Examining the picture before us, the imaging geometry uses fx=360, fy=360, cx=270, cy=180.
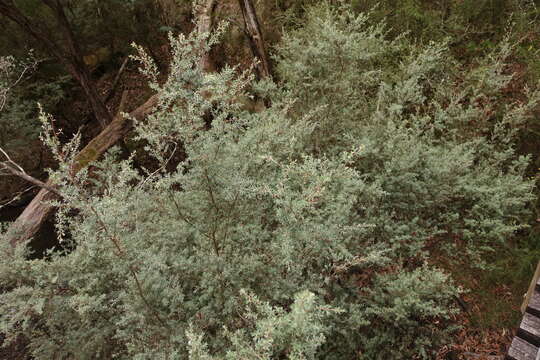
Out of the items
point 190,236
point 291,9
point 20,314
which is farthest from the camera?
point 291,9

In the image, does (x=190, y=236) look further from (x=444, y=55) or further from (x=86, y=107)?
(x=86, y=107)

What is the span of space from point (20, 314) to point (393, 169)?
3.18m

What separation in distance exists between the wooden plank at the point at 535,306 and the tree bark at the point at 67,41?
5752 millimetres

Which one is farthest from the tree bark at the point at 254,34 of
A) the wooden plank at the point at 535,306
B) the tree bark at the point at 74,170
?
the wooden plank at the point at 535,306

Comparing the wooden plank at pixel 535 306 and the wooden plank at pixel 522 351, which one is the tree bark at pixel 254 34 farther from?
the wooden plank at pixel 522 351

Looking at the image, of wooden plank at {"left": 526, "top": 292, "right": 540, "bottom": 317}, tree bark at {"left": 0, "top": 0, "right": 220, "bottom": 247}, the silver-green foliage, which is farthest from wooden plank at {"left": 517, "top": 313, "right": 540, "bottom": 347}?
tree bark at {"left": 0, "top": 0, "right": 220, "bottom": 247}

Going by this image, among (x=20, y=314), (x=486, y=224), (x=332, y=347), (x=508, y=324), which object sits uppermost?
(x=20, y=314)

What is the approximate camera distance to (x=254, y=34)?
17.3 ft

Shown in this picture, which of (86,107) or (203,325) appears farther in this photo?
(86,107)

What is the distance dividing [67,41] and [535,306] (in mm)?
6240

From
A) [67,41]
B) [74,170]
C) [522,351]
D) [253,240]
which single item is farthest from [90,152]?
[522,351]

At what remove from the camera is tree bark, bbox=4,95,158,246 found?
383 cm

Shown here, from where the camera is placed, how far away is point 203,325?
8.41ft

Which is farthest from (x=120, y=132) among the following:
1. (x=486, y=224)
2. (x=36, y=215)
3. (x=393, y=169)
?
(x=486, y=224)
